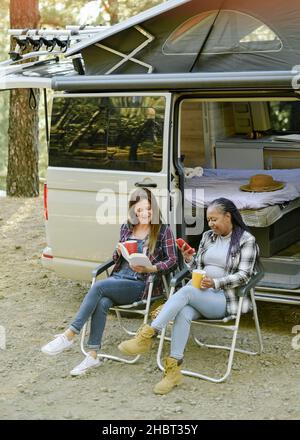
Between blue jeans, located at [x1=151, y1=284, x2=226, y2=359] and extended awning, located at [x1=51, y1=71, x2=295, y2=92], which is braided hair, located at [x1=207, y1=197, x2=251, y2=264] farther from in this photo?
extended awning, located at [x1=51, y1=71, x2=295, y2=92]

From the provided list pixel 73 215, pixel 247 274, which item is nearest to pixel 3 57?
pixel 73 215

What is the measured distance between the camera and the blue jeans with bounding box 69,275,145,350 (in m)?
5.46

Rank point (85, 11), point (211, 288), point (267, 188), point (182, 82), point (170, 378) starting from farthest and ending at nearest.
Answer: point (85, 11)
point (267, 188)
point (182, 82)
point (211, 288)
point (170, 378)

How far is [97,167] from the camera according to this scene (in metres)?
6.46

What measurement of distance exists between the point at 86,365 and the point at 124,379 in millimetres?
314

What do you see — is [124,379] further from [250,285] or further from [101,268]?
[250,285]

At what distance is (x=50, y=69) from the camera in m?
7.17

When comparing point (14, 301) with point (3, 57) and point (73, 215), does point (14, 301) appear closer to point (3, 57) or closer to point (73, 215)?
point (73, 215)

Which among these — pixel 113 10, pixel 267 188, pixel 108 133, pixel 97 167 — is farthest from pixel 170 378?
pixel 113 10

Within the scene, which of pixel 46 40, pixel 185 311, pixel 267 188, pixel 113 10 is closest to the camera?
pixel 185 311

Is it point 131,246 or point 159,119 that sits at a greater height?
point 159,119

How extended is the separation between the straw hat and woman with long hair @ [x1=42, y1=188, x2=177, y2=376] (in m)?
1.36

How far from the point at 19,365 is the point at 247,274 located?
71.0 inches

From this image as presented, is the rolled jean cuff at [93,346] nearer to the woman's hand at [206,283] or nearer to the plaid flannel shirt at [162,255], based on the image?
the plaid flannel shirt at [162,255]
